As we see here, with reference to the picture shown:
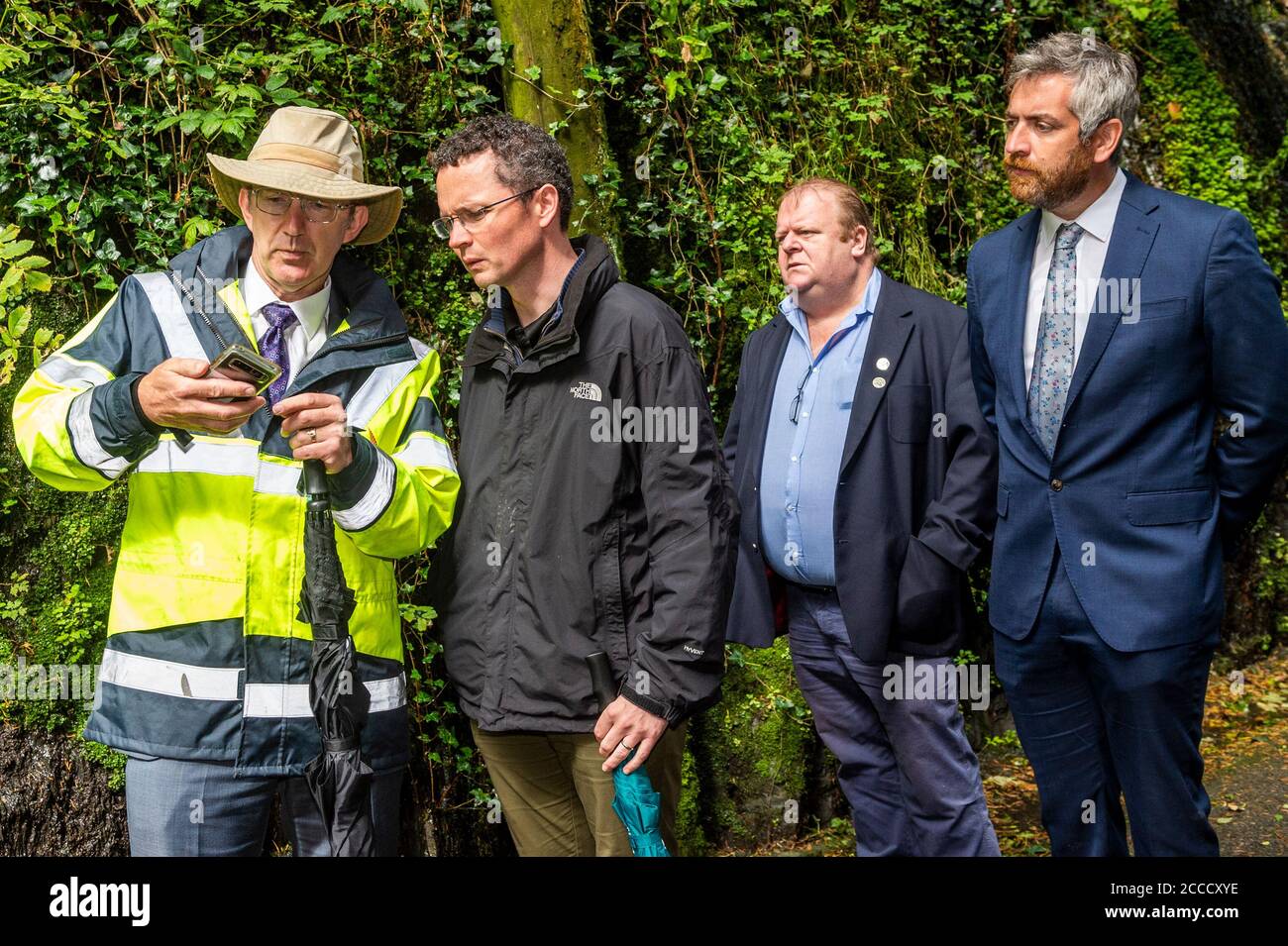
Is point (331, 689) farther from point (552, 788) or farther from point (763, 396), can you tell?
point (763, 396)

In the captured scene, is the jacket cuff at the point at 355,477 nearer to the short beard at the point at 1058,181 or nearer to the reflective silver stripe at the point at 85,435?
the reflective silver stripe at the point at 85,435

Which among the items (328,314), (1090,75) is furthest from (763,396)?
(328,314)

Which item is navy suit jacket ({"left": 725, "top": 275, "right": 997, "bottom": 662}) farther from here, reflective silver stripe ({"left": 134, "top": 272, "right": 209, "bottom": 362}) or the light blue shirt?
reflective silver stripe ({"left": 134, "top": 272, "right": 209, "bottom": 362})

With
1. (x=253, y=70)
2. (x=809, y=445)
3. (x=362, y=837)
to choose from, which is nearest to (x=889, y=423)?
(x=809, y=445)

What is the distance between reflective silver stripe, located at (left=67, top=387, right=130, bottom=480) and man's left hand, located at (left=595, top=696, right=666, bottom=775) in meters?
1.31

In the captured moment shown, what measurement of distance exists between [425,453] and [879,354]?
153 centimetres

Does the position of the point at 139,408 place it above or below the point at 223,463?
above

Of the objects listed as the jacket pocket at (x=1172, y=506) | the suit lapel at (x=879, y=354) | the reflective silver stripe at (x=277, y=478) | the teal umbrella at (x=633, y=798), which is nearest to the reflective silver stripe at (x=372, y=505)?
the reflective silver stripe at (x=277, y=478)

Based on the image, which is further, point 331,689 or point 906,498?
point 906,498

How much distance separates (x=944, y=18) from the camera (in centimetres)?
568

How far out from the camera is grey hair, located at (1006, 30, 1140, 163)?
3033 millimetres

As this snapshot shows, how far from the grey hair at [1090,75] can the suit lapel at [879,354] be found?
2.76ft

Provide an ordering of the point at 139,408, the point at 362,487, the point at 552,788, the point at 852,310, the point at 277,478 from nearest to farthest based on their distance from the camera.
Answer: the point at 139,408 < the point at 362,487 < the point at 277,478 < the point at 552,788 < the point at 852,310

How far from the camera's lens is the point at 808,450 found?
12.2ft
